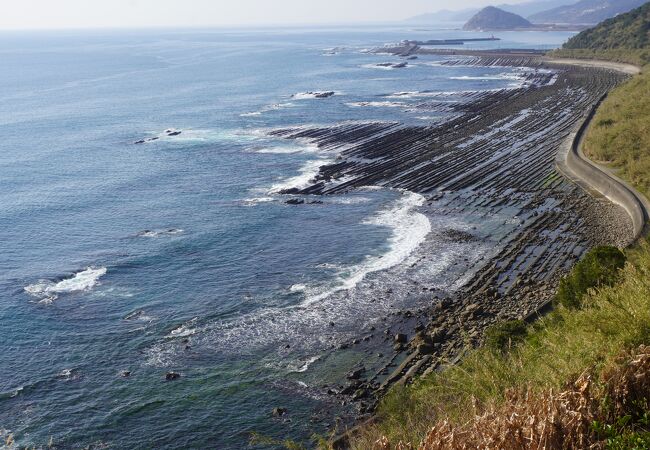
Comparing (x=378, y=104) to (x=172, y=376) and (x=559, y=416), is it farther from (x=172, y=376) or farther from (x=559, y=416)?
(x=559, y=416)

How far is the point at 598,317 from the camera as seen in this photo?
18406mm

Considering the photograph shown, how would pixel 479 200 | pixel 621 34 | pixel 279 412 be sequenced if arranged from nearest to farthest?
pixel 279 412
pixel 479 200
pixel 621 34

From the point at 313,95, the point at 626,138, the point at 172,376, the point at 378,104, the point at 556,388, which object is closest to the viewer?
the point at 556,388

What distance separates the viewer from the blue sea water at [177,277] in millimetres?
26766

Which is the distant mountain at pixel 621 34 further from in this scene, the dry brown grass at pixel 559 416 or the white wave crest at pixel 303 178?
the dry brown grass at pixel 559 416

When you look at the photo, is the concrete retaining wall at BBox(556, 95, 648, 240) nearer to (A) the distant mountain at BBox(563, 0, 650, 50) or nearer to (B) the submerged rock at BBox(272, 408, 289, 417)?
(B) the submerged rock at BBox(272, 408, 289, 417)

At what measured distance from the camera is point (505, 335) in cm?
2716

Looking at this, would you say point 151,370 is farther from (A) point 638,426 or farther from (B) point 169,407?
(A) point 638,426

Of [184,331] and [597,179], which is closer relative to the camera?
[184,331]

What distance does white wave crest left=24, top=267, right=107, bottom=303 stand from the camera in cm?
3709

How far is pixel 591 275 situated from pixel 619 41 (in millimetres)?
131805

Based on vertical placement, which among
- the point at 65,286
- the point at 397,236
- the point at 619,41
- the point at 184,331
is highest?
the point at 619,41

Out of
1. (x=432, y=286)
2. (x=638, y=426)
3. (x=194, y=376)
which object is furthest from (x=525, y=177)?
(x=638, y=426)

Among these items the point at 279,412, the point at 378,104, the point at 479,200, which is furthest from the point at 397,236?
the point at 378,104
